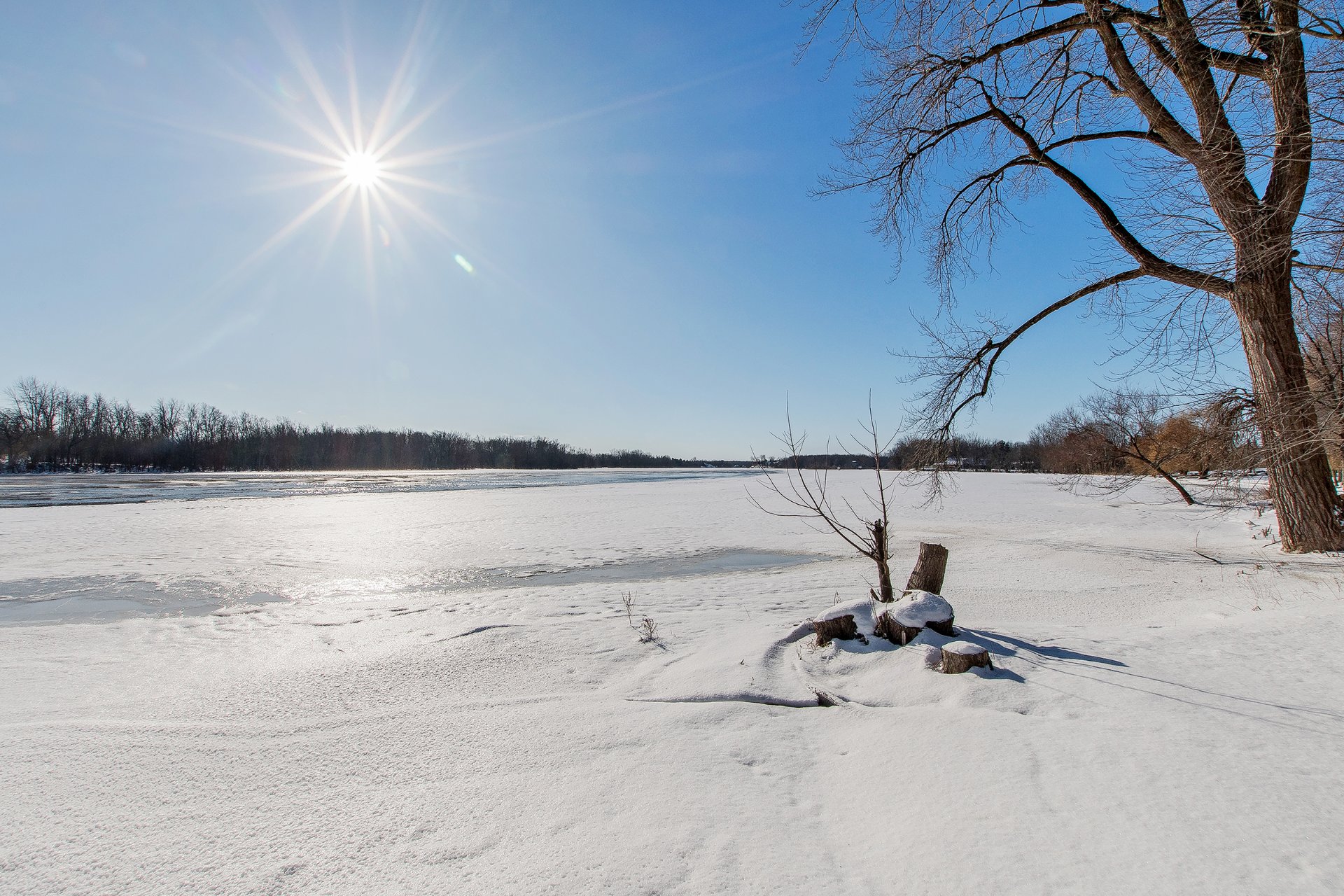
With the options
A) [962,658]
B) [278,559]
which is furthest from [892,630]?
[278,559]

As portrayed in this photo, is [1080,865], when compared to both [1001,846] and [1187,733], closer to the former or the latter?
[1001,846]

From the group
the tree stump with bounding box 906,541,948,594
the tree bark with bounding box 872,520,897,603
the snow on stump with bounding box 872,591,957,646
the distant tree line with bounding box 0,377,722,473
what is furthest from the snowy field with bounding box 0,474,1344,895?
the distant tree line with bounding box 0,377,722,473

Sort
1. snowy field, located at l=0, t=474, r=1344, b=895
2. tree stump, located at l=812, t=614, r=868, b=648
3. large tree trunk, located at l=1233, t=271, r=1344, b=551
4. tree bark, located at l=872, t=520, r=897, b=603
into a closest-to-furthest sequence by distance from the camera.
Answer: snowy field, located at l=0, t=474, r=1344, b=895, tree stump, located at l=812, t=614, r=868, b=648, tree bark, located at l=872, t=520, r=897, b=603, large tree trunk, located at l=1233, t=271, r=1344, b=551

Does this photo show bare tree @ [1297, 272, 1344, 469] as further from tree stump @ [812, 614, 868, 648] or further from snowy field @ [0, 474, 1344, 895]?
tree stump @ [812, 614, 868, 648]

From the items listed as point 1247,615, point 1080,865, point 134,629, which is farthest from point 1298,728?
point 134,629

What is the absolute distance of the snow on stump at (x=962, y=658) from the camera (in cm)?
337

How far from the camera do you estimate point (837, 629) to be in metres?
4.00

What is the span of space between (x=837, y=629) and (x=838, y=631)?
0.02 m

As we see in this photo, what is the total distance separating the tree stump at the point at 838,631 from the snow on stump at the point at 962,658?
0.65m

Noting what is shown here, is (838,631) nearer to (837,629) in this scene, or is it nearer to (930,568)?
(837,629)

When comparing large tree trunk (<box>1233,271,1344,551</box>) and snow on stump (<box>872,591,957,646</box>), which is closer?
snow on stump (<box>872,591,957,646</box>)

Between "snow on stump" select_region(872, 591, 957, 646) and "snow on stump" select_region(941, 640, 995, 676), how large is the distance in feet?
1.14

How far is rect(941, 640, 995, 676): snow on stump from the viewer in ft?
11.1

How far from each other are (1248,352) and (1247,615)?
14.4 feet
